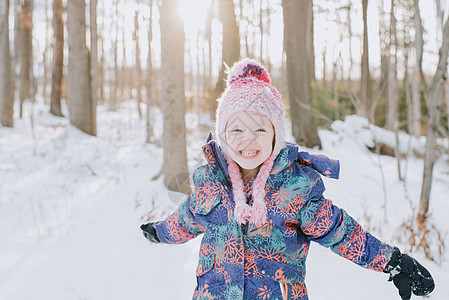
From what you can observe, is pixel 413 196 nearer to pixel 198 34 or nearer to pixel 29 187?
pixel 29 187

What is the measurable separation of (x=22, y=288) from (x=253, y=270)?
1.94 m

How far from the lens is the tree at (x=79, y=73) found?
28.3 feet

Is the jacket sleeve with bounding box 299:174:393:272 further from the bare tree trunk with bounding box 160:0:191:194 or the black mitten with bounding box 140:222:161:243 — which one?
the bare tree trunk with bounding box 160:0:191:194

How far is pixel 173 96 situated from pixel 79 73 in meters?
5.49

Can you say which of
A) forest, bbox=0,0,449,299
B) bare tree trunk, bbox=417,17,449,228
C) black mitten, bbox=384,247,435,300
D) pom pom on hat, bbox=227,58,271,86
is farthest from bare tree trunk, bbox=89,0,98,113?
black mitten, bbox=384,247,435,300

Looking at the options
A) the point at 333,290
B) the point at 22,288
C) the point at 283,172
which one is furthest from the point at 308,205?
the point at 22,288

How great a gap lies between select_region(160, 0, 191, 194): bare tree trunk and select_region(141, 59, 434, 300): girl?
2.77 metres

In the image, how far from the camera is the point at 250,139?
1.55m

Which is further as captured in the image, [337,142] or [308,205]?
[337,142]

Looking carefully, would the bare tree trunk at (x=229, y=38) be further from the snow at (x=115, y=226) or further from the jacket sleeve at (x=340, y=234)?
the jacket sleeve at (x=340, y=234)

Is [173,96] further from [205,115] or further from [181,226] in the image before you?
[205,115]

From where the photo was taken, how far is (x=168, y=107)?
4.56 meters

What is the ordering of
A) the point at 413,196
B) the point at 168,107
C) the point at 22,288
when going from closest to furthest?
1. the point at 22,288
2. the point at 168,107
3. the point at 413,196

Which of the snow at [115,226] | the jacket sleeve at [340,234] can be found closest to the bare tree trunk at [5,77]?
the snow at [115,226]
